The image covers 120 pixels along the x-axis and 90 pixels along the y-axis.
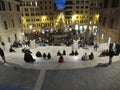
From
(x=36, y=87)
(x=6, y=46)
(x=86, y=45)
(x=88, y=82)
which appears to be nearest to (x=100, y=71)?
(x=88, y=82)

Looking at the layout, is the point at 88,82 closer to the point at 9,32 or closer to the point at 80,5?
the point at 9,32

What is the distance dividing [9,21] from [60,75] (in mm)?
19522

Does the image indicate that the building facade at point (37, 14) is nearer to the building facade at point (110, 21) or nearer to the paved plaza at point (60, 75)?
the building facade at point (110, 21)

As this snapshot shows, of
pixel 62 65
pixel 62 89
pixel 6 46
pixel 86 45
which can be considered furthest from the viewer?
pixel 86 45

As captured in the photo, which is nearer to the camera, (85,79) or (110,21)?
(85,79)

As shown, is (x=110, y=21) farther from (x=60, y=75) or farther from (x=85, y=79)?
(x=60, y=75)

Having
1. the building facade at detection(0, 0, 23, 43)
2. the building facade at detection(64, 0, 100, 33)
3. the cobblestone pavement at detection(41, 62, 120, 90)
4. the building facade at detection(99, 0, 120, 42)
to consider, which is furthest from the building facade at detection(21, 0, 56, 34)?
the cobblestone pavement at detection(41, 62, 120, 90)

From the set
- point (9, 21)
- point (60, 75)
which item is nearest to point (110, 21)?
point (60, 75)

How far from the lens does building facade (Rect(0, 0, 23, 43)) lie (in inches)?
882

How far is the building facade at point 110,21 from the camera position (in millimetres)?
20352

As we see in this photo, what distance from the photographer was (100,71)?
34.4 feet

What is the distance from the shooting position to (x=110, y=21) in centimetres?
2288

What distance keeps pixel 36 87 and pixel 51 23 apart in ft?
146

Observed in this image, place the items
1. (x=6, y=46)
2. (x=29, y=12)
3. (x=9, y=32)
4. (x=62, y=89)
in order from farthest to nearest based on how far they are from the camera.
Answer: (x=29, y=12), (x=9, y=32), (x=6, y=46), (x=62, y=89)
